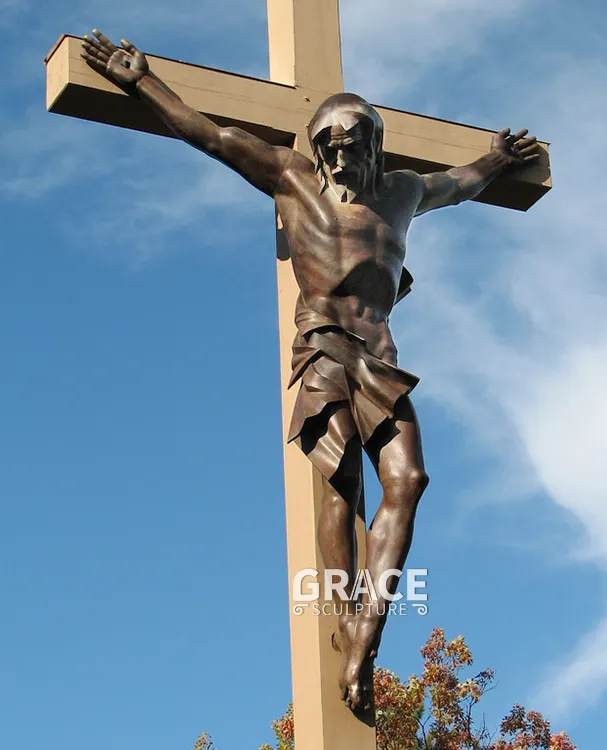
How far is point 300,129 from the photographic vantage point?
19.4 ft

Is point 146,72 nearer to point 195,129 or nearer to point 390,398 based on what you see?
point 195,129

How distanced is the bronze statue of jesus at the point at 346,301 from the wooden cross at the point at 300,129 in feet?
0.24

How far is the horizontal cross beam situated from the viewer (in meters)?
5.68

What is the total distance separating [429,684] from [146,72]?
→ 10.4 m

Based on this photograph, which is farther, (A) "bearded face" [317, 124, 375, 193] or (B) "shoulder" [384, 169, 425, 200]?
(B) "shoulder" [384, 169, 425, 200]

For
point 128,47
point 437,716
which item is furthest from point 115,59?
point 437,716

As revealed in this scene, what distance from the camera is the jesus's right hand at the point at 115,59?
566 cm

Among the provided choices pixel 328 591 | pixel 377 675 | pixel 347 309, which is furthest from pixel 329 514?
pixel 377 675

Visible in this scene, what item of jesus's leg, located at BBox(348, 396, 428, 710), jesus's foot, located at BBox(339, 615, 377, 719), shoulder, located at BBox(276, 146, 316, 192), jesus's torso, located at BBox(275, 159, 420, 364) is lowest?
jesus's foot, located at BBox(339, 615, 377, 719)

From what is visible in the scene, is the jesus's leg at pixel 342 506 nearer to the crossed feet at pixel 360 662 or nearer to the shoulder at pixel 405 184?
A: the crossed feet at pixel 360 662

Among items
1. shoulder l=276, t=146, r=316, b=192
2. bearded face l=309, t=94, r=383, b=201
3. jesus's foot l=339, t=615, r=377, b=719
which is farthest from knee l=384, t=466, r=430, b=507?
shoulder l=276, t=146, r=316, b=192

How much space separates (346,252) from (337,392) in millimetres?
531

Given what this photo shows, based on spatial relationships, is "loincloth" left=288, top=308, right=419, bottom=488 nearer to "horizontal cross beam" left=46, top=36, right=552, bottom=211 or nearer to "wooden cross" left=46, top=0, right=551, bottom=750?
"wooden cross" left=46, top=0, right=551, bottom=750

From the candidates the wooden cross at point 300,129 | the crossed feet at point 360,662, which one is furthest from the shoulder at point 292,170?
the crossed feet at point 360,662
